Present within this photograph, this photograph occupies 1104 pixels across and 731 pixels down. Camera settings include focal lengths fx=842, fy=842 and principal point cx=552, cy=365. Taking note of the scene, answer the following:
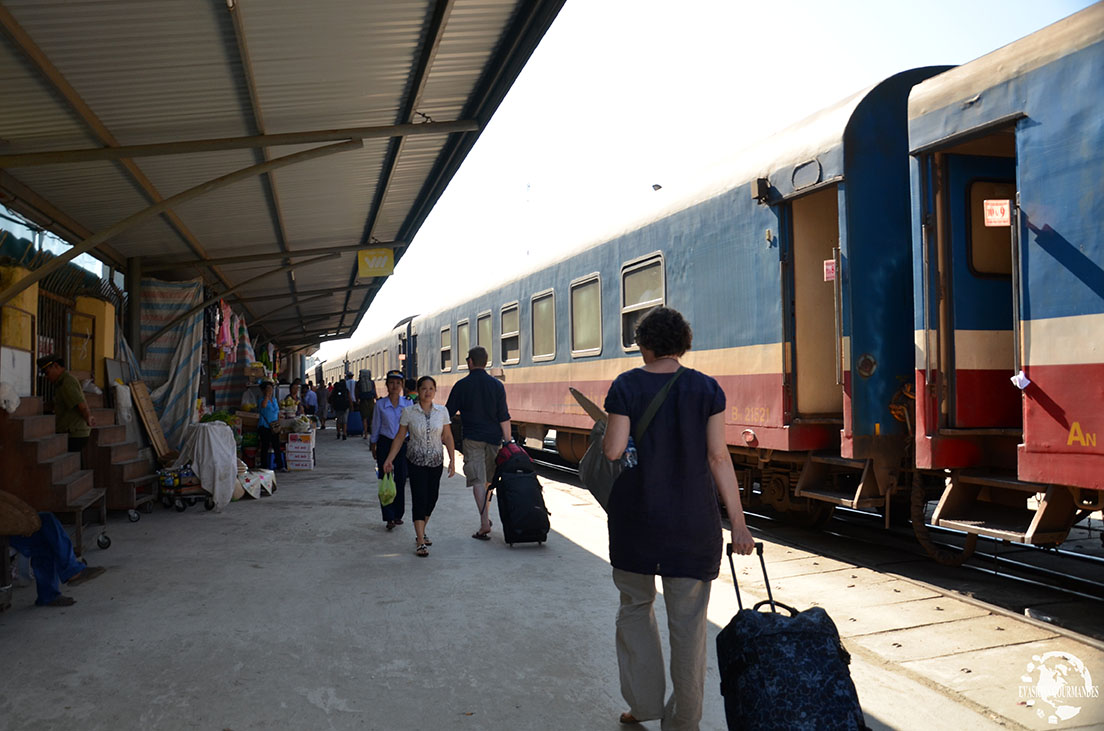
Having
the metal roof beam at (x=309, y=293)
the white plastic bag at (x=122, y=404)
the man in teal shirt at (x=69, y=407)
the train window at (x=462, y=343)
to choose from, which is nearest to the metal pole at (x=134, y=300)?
the white plastic bag at (x=122, y=404)

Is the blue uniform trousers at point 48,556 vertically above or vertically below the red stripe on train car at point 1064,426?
below

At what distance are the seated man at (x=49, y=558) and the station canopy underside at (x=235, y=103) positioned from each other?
301 cm

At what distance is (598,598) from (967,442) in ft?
8.83

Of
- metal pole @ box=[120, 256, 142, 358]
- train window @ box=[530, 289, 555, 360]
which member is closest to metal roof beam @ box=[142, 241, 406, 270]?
metal pole @ box=[120, 256, 142, 358]

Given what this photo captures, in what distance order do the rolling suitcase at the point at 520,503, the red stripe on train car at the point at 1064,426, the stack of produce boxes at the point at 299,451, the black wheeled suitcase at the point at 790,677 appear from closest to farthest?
the black wheeled suitcase at the point at 790,677
the red stripe on train car at the point at 1064,426
the rolling suitcase at the point at 520,503
the stack of produce boxes at the point at 299,451

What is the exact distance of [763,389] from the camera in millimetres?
7223

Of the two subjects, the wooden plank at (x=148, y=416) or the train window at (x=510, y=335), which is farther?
the train window at (x=510, y=335)

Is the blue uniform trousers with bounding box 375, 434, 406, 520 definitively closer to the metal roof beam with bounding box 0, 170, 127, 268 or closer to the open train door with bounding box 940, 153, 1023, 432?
the metal roof beam with bounding box 0, 170, 127, 268

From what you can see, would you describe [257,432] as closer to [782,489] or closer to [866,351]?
[782,489]

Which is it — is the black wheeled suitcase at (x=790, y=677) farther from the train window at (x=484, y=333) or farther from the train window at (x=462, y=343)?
the train window at (x=462, y=343)

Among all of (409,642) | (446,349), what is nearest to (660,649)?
(409,642)

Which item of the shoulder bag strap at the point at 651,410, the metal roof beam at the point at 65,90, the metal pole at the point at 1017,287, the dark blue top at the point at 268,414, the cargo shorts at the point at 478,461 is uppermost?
the metal roof beam at the point at 65,90

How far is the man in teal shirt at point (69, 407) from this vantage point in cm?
754

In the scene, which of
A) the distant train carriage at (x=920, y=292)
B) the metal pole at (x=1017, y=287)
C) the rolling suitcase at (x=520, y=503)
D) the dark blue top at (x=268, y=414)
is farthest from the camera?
the dark blue top at (x=268, y=414)
